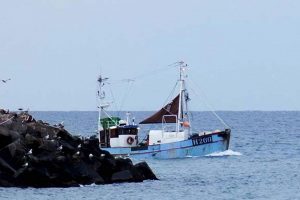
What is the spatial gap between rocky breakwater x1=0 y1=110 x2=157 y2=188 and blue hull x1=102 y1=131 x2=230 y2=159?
657 inches

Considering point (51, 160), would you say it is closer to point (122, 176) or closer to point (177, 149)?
point (122, 176)

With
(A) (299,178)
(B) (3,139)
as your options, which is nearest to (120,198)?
(B) (3,139)

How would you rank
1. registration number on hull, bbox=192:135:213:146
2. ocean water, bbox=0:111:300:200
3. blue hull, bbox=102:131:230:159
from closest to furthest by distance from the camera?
1. ocean water, bbox=0:111:300:200
2. blue hull, bbox=102:131:230:159
3. registration number on hull, bbox=192:135:213:146

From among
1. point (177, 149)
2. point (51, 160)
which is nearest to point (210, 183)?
point (51, 160)

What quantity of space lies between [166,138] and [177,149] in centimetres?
135

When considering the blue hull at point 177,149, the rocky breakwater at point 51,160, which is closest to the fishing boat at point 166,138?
the blue hull at point 177,149

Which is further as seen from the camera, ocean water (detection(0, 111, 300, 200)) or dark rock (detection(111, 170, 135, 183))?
dark rock (detection(111, 170, 135, 183))

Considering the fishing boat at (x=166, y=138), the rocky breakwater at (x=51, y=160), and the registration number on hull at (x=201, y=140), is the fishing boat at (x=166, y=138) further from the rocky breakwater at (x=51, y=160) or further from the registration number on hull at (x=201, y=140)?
the rocky breakwater at (x=51, y=160)

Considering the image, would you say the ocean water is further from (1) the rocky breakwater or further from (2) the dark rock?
(1) the rocky breakwater

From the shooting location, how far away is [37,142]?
171 ft

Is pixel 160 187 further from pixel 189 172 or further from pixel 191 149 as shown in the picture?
pixel 191 149

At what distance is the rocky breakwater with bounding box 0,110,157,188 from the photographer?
161 ft

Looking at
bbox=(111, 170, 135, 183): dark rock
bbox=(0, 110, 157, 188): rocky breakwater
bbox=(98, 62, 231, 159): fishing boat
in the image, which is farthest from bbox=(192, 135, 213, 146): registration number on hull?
bbox=(111, 170, 135, 183): dark rock

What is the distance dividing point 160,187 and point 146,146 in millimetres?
20926
